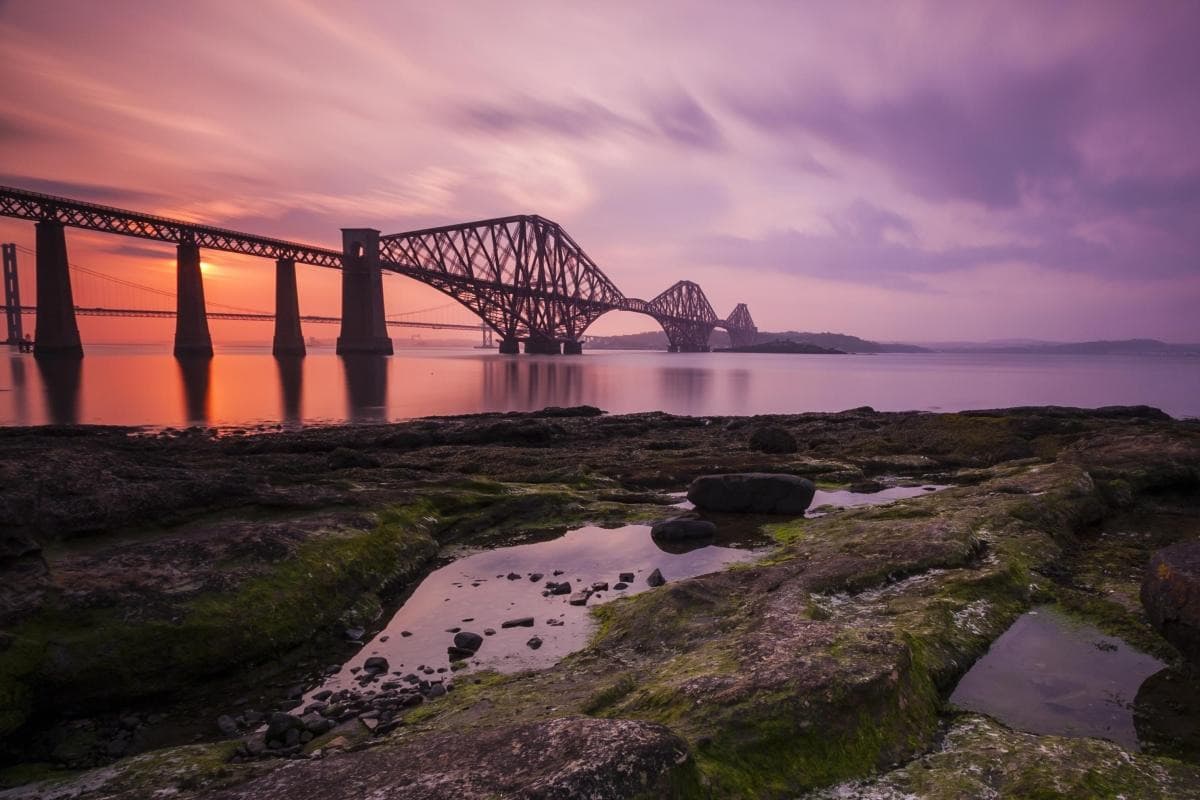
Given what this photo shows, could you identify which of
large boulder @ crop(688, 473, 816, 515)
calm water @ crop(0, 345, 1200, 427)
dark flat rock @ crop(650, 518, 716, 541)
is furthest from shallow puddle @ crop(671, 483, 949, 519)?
calm water @ crop(0, 345, 1200, 427)

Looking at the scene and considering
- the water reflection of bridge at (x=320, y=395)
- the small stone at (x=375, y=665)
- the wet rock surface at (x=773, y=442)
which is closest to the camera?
the small stone at (x=375, y=665)

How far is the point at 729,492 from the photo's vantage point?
13.1 meters

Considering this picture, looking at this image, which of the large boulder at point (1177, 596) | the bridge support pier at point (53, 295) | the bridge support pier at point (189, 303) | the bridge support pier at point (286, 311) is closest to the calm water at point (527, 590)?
the large boulder at point (1177, 596)

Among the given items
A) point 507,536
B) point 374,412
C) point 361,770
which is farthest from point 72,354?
point 361,770

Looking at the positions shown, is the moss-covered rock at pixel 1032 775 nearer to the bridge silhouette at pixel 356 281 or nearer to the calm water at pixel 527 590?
the calm water at pixel 527 590

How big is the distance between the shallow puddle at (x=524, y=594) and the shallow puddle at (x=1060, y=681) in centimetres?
403

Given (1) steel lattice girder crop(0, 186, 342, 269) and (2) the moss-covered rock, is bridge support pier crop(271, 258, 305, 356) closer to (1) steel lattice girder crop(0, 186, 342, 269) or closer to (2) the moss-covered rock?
(1) steel lattice girder crop(0, 186, 342, 269)

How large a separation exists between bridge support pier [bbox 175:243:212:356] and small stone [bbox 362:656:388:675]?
96.0m

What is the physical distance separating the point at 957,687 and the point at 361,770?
5144 millimetres

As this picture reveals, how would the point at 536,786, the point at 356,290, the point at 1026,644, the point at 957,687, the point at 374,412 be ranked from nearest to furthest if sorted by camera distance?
the point at 536,786 → the point at 957,687 → the point at 1026,644 → the point at 374,412 → the point at 356,290

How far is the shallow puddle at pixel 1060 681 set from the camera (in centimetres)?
518

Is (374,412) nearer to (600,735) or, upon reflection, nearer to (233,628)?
(233,628)

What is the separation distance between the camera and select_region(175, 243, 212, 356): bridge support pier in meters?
84.9

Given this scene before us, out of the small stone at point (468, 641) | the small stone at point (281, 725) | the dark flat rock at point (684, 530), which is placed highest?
the dark flat rock at point (684, 530)
